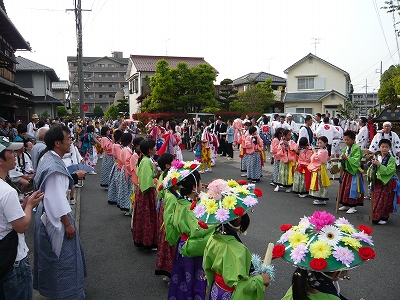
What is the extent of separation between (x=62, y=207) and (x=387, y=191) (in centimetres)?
614

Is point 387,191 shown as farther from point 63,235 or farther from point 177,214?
point 63,235

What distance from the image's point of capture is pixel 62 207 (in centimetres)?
346

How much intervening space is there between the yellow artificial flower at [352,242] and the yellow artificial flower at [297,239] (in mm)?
231

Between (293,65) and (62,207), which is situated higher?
(293,65)

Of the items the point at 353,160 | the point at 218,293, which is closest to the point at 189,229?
the point at 218,293

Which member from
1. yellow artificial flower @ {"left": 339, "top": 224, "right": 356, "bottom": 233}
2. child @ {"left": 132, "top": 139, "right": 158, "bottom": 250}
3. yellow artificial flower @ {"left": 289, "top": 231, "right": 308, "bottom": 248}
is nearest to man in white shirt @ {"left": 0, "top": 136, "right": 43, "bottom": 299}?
yellow artificial flower @ {"left": 289, "top": 231, "right": 308, "bottom": 248}

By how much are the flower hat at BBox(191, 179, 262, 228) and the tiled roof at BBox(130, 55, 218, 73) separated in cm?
4026

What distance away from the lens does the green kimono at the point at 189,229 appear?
3285mm

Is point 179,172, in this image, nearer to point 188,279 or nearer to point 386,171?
point 188,279

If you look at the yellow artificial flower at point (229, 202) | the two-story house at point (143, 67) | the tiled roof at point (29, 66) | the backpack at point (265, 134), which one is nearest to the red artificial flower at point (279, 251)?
the yellow artificial flower at point (229, 202)

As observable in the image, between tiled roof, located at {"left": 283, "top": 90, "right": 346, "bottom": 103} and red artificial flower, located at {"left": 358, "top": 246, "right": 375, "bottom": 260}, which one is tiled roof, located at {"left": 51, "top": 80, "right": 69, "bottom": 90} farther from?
red artificial flower, located at {"left": 358, "top": 246, "right": 375, "bottom": 260}

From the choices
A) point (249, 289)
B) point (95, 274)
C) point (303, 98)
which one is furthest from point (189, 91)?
point (249, 289)

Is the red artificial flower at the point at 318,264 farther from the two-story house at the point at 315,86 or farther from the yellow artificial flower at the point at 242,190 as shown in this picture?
the two-story house at the point at 315,86

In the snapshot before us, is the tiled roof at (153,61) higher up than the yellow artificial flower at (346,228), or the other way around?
the tiled roof at (153,61)
